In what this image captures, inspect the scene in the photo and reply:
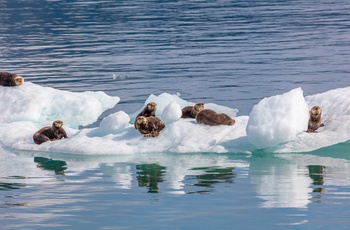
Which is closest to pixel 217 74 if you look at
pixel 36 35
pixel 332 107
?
pixel 332 107

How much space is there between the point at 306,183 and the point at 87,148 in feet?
21.8

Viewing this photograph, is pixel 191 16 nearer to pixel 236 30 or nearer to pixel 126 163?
pixel 236 30

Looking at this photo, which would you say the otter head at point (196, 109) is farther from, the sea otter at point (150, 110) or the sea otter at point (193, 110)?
the sea otter at point (150, 110)

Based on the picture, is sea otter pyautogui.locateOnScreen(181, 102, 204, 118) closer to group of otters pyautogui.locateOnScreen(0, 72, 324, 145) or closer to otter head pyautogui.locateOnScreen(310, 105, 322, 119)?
group of otters pyautogui.locateOnScreen(0, 72, 324, 145)

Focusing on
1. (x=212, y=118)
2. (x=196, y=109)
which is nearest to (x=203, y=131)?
(x=212, y=118)

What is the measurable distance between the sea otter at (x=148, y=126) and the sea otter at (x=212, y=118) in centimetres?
112

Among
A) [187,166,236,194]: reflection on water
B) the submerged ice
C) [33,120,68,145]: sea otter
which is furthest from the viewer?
[33,120,68,145]: sea otter

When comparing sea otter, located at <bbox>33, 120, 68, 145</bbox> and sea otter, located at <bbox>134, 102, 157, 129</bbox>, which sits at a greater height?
sea otter, located at <bbox>134, 102, 157, 129</bbox>

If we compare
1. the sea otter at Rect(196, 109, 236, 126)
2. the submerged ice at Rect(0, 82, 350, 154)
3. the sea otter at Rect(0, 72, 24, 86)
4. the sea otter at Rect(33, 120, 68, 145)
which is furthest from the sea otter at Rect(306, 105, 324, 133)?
the sea otter at Rect(0, 72, 24, 86)

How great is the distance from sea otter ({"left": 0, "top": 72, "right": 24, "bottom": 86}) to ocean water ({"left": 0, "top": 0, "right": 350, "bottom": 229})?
1503mm

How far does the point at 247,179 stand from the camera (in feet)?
77.6

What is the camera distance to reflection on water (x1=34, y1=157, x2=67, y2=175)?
1011 inches

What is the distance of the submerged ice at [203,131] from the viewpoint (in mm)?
25906

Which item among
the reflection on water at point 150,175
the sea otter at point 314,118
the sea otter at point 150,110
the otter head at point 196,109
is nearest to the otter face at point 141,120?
the sea otter at point 150,110
